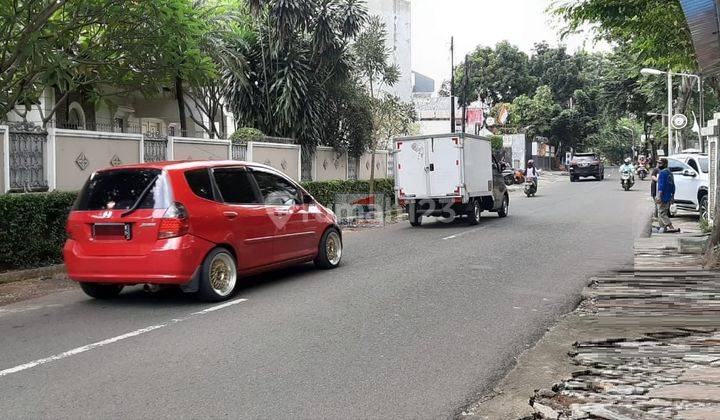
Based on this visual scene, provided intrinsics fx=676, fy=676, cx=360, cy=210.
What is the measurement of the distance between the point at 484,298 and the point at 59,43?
801 centimetres

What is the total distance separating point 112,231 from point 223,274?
1362 millimetres

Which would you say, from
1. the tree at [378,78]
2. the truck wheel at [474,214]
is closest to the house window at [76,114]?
the tree at [378,78]

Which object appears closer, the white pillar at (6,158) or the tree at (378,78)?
the white pillar at (6,158)

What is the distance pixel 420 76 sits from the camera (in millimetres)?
89125

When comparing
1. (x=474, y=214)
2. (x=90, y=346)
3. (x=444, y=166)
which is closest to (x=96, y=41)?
(x=90, y=346)

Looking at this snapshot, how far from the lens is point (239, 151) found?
19.4 meters

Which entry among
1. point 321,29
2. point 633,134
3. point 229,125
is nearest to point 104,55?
point 321,29

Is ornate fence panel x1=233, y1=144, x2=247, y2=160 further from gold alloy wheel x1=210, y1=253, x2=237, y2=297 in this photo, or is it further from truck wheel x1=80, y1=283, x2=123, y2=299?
gold alloy wheel x1=210, y1=253, x2=237, y2=297

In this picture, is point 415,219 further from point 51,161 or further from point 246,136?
point 51,161

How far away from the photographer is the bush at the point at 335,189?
21.0m

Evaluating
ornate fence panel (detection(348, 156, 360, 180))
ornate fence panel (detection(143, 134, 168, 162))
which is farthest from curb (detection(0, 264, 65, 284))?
ornate fence panel (detection(348, 156, 360, 180))

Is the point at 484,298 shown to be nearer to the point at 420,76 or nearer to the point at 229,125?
the point at 229,125

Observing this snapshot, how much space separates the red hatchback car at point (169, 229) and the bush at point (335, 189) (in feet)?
37.9

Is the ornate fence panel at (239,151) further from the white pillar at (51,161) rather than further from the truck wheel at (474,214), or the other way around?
the white pillar at (51,161)
